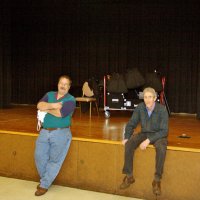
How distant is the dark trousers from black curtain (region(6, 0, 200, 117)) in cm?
430

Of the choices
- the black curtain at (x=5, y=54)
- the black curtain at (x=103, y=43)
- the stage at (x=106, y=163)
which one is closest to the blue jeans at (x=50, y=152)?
the stage at (x=106, y=163)

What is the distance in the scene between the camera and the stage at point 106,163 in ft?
11.9

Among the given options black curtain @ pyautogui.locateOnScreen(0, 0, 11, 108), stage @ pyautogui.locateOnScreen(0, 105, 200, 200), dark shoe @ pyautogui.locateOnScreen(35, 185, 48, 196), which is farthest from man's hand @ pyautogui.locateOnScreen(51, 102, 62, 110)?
black curtain @ pyautogui.locateOnScreen(0, 0, 11, 108)

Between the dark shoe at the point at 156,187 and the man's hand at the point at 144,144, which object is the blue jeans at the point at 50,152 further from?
the dark shoe at the point at 156,187

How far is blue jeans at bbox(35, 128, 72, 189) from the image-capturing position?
12.8ft

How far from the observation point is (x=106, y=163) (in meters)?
4.01

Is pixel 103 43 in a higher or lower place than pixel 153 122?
higher

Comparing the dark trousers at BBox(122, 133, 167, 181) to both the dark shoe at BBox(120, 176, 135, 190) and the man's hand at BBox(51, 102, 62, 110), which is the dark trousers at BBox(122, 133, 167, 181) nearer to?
the dark shoe at BBox(120, 176, 135, 190)

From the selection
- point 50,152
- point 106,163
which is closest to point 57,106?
point 50,152

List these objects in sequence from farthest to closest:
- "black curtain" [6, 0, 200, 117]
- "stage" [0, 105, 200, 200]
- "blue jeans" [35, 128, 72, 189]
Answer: "black curtain" [6, 0, 200, 117], "blue jeans" [35, 128, 72, 189], "stage" [0, 105, 200, 200]

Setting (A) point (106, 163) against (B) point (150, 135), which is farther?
(A) point (106, 163)

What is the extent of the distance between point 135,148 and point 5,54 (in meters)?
6.09

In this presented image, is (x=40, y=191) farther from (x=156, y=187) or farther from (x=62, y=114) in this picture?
(x=156, y=187)

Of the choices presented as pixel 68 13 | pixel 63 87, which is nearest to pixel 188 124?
pixel 63 87
